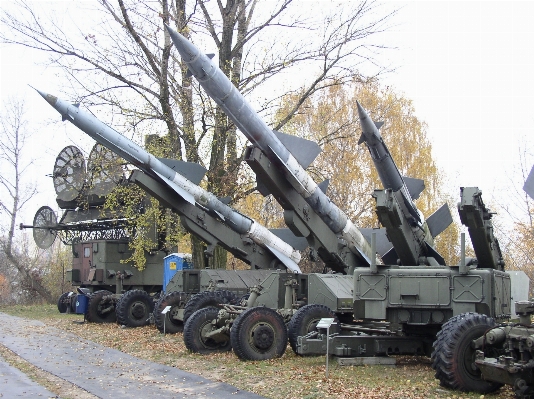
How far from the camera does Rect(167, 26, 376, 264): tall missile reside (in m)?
11.9

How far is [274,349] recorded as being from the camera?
10.2 m

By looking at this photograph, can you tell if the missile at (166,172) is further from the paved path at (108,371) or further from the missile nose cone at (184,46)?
the paved path at (108,371)

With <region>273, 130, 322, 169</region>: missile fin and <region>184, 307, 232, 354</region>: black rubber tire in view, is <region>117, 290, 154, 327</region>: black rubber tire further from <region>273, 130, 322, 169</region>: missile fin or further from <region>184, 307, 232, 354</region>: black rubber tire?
<region>273, 130, 322, 169</region>: missile fin

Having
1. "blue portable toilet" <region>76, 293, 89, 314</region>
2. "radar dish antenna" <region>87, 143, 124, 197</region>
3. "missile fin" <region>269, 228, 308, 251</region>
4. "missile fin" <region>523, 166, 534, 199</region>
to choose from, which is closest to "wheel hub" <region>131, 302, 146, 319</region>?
"blue portable toilet" <region>76, 293, 89, 314</region>

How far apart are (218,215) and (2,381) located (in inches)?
308

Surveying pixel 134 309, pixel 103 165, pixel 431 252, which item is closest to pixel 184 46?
pixel 431 252

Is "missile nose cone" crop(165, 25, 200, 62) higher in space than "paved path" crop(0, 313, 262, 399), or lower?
higher

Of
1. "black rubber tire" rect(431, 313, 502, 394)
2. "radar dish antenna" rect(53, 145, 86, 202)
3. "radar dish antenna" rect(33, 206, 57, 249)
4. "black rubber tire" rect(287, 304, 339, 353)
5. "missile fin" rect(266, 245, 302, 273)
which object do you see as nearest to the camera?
"black rubber tire" rect(431, 313, 502, 394)

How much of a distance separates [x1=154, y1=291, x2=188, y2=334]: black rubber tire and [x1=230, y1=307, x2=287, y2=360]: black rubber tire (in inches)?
161

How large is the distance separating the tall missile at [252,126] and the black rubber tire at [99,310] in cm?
767

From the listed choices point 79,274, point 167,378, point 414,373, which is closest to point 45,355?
point 167,378

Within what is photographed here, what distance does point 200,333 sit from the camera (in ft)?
36.5

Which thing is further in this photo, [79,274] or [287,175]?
[79,274]

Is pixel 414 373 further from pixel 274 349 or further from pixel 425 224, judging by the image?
pixel 425 224
